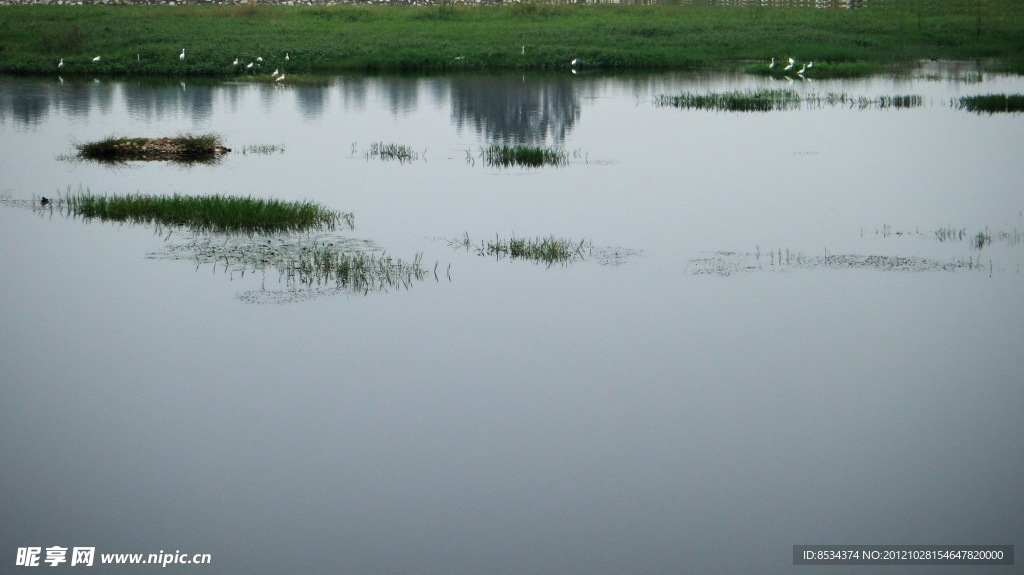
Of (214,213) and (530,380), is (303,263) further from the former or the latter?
(530,380)

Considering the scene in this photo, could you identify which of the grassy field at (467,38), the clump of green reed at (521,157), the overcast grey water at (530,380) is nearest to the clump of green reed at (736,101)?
the clump of green reed at (521,157)

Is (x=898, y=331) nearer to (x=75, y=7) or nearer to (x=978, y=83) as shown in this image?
(x=978, y=83)

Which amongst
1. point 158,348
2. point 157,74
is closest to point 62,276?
point 158,348

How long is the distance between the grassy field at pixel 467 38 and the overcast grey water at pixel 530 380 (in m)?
25.9

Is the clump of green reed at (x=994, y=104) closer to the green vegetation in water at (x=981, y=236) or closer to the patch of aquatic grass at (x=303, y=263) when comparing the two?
the green vegetation in water at (x=981, y=236)

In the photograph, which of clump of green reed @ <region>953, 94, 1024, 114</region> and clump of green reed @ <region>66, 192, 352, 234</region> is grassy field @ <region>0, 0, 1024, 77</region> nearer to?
clump of green reed @ <region>953, 94, 1024, 114</region>

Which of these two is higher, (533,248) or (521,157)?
(521,157)

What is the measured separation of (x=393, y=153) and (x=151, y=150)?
4.60m

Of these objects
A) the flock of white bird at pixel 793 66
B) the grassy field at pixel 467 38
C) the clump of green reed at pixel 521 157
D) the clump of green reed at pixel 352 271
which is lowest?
the clump of green reed at pixel 352 271

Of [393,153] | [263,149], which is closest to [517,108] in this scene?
[393,153]

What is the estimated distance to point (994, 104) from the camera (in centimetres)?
2969

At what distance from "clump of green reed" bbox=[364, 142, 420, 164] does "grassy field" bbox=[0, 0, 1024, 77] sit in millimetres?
20602

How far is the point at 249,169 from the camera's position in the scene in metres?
21.3

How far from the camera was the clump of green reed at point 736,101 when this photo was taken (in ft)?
102
